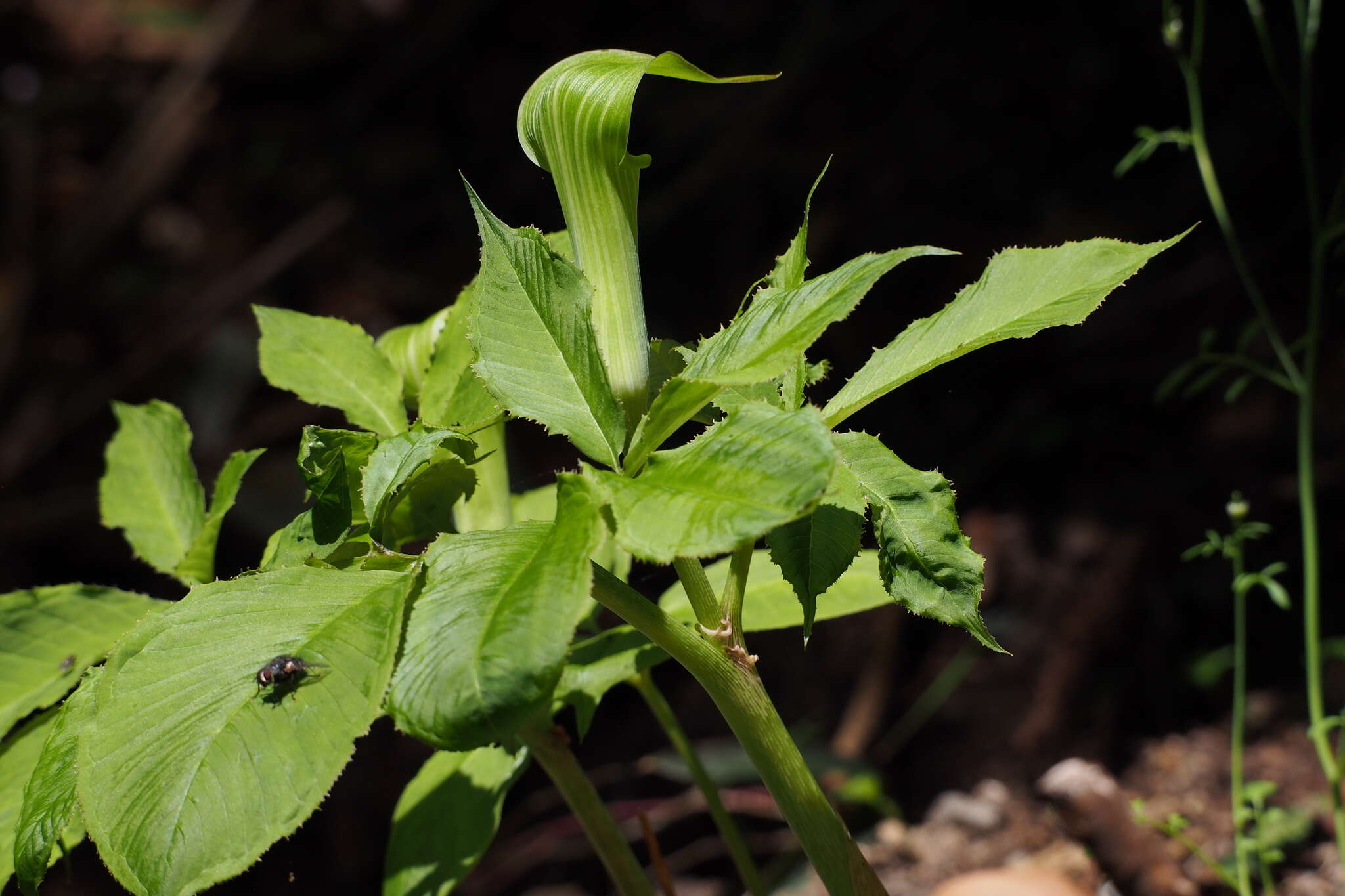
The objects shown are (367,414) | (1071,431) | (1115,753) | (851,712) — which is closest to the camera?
(367,414)

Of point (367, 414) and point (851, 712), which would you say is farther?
point (851, 712)

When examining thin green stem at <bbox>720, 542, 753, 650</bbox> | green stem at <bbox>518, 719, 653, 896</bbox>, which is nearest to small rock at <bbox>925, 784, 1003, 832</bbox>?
green stem at <bbox>518, 719, 653, 896</bbox>

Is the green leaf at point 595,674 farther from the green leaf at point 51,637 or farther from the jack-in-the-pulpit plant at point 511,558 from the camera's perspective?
the green leaf at point 51,637

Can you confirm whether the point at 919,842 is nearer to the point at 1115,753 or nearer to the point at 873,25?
the point at 1115,753

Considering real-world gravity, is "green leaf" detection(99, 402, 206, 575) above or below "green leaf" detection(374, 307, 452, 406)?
below

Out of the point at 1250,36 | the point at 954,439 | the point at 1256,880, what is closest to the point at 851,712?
the point at 954,439

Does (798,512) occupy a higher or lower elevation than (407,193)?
lower

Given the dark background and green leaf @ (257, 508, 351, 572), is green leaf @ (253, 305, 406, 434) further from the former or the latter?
the dark background
